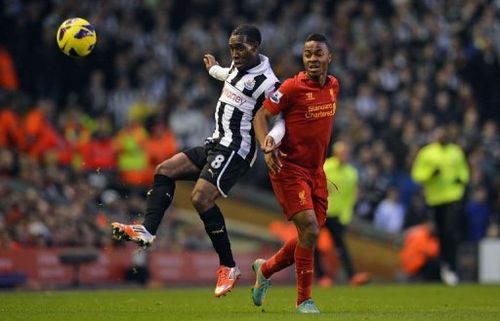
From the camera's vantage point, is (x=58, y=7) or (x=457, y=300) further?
(x=58, y=7)

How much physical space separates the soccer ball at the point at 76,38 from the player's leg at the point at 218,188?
1.77m

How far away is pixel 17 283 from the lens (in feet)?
63.8

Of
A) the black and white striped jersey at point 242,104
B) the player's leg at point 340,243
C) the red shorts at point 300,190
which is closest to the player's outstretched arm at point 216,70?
the black and white striped jersey at point 242,104

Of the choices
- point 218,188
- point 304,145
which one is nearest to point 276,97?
point 304,145

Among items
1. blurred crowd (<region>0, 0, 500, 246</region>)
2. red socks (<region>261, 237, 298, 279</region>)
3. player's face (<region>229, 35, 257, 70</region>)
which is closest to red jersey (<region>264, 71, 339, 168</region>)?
player's face (<region>229, 35, 257, 70</region>)

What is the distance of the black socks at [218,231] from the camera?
42.1 ft

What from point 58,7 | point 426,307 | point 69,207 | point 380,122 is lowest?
point 426,307

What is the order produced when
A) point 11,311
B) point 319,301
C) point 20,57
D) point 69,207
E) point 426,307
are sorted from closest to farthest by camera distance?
point 11,311
point 426,307
point 319,301
point 69,207
point 20,57

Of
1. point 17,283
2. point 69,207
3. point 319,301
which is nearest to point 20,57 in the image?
point 69,207

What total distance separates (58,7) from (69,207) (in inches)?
231

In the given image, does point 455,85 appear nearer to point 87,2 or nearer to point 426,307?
point 87,2

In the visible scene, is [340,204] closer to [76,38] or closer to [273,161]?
[76,38]

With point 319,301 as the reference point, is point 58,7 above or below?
above

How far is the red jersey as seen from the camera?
39.2ft
